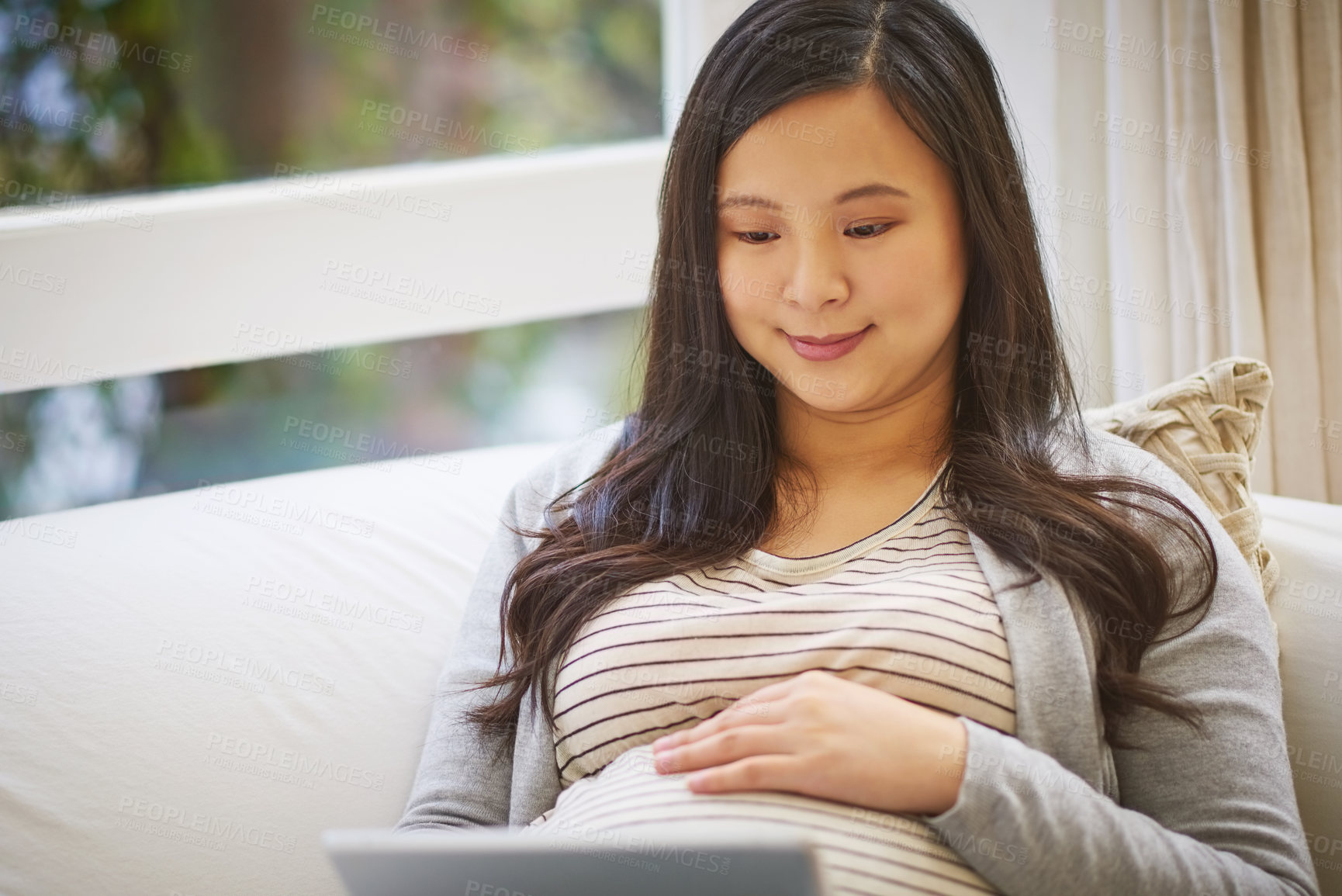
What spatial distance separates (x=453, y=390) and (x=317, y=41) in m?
0.84

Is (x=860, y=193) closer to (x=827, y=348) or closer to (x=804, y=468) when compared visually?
(x=827, y=348)

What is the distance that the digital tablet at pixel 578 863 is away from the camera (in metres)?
0.68

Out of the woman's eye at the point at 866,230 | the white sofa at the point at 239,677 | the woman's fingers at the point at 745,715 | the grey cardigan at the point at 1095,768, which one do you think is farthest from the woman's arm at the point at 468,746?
the woman's eye at the point at 866,230

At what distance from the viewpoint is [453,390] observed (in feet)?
8.95

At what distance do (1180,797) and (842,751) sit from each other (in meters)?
0.32

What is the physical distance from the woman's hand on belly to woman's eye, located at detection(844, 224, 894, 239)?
0.44 metres

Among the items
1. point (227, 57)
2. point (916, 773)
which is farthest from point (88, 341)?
point (916, 773)

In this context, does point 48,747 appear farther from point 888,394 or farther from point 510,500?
point 888,394

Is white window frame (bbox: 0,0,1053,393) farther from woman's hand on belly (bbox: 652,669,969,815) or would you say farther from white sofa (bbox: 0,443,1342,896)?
woman's hand on belly (bbox: 652,669,969,815)

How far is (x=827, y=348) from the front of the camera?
115 cm

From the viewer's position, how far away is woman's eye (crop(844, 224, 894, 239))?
1104mm

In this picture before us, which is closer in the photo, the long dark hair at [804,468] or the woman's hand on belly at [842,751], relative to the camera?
the woman's hand on belly at [842,751]

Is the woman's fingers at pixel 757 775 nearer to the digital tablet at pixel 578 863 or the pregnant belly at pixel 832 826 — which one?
the pregnant belly at pixel 832 826

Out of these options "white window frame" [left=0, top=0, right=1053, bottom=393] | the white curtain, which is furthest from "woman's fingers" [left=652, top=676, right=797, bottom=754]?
"white window frame" [left=0, top=0, right=1053, bottom=393]
